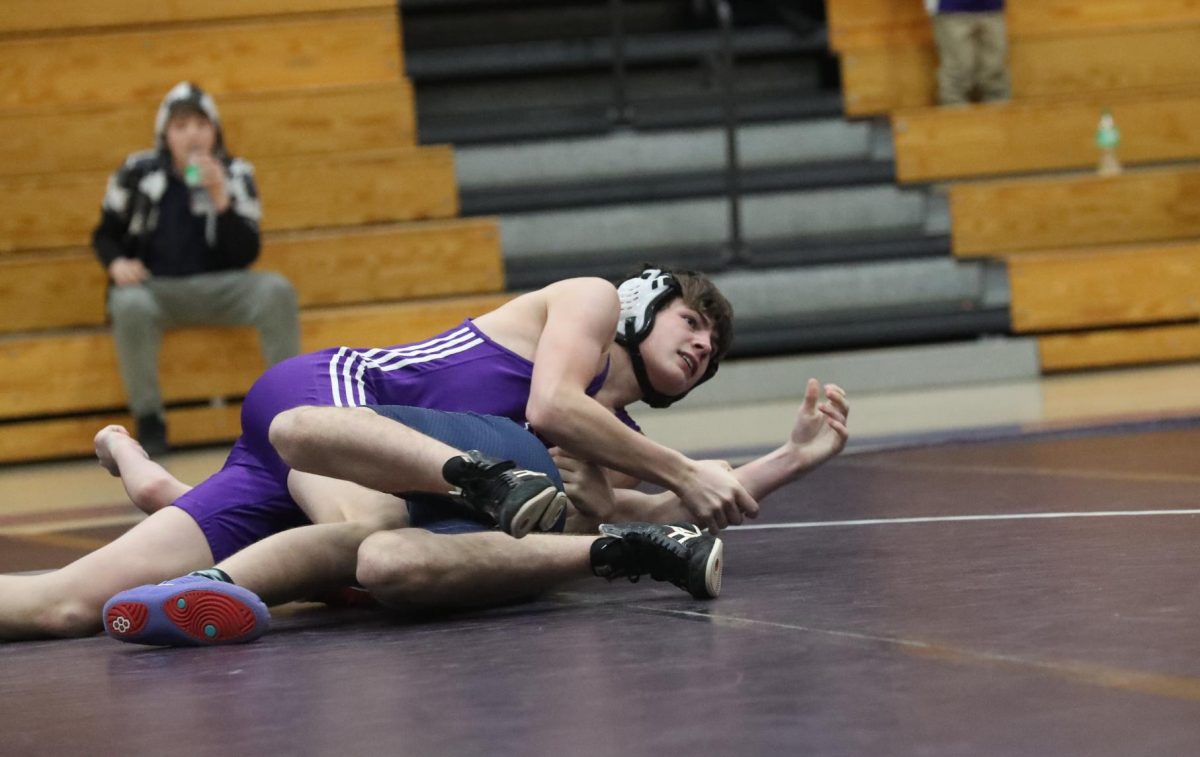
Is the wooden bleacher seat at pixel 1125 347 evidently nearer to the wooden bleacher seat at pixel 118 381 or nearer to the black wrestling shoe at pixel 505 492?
the wooden bleacher seat at pixel 118 381

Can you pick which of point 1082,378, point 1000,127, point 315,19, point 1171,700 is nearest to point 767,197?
point 1000,127

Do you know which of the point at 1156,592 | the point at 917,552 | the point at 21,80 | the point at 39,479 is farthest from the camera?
the point at 21,80

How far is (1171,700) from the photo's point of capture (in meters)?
1.79

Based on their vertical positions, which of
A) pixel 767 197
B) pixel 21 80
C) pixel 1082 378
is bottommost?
pixel 1082 378

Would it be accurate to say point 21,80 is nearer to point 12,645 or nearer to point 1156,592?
point 12,645

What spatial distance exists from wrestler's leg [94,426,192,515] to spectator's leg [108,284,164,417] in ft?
8.77

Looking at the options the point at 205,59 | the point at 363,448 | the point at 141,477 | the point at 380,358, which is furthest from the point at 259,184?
the point at 363,448

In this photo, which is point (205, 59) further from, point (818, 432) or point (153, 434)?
point (818, 432)

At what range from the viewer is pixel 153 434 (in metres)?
6.14

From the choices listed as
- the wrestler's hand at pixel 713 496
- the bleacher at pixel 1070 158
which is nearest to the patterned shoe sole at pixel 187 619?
the wrestler's hand at pixel 713 496

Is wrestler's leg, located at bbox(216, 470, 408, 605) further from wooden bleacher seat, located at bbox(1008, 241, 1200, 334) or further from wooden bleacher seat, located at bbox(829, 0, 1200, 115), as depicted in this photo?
wooden bleacher seat, located at bbox(829, 0, 1200, 115)

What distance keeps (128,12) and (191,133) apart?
153 centimetres

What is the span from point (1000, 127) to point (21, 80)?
13.0 feet


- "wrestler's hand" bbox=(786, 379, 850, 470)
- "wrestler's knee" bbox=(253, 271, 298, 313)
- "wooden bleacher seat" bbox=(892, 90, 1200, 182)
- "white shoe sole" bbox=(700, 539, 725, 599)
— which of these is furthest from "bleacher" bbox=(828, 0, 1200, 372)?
"white shoe sole" bbox=(700, 539, 725, 599)
